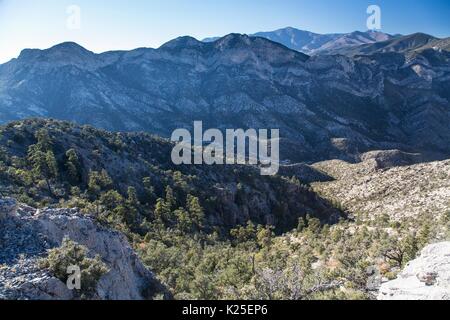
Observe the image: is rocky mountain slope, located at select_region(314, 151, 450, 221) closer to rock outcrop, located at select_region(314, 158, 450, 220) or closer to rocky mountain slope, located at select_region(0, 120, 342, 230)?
rock outcrop, located at select_region(314, 158, 450, 220)

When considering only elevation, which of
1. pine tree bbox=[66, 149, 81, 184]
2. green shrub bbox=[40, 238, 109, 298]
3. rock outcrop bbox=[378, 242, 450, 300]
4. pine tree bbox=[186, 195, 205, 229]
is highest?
pine tree bbox=[66, 149, 81, 184]

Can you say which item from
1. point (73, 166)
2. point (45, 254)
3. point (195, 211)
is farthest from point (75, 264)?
point (195, 211)

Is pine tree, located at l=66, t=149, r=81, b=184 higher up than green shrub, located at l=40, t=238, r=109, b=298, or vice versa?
pine tree, located at l=66, t=149, r=81, b=184

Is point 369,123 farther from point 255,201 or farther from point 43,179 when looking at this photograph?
point 43,179

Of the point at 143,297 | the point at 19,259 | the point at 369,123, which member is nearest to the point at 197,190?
the point at 143,297

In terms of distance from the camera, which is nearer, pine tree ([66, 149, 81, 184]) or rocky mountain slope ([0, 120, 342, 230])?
rocky mountain slope ([0, 120, 342, 230])

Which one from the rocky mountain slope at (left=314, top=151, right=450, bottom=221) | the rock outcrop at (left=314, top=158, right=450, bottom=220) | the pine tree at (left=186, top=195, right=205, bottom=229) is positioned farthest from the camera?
the pine tree at (left=186, top=195, right=205, bottom=229)

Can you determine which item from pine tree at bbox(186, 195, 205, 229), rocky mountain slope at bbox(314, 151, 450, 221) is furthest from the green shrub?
pine tree at bbox(186, 195, 205, 229)
